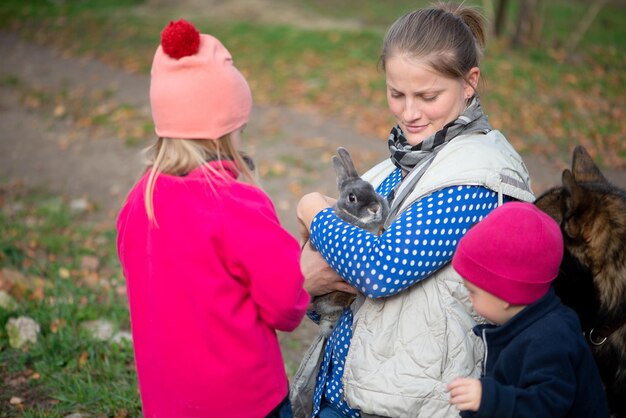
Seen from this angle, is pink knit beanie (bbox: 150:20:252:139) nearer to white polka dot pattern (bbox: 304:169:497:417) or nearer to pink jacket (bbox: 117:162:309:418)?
pink jacket (bbox: 117:162:309:418)

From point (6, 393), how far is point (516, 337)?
3353mm

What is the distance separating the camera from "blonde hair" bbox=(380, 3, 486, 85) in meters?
2.54

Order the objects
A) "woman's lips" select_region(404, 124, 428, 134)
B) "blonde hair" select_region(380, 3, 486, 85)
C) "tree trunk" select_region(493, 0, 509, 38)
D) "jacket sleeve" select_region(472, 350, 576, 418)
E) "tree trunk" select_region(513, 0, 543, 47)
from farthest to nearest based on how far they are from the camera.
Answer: "tree trunk" select_region(493, 0, 509, 38)
"tree trunk" select_region(513, 0, 543, 47)
"woman's lips" select_region(404, 124, 428, 134)
"blonde hair" select_region(380, 3, 486, 85)
"jacket sleeve" select_region(472, 350, 576, 418)

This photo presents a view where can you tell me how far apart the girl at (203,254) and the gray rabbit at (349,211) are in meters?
0.49

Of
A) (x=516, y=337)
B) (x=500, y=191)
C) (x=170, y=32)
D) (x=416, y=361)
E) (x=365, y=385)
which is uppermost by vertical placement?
(x=170, y=32)

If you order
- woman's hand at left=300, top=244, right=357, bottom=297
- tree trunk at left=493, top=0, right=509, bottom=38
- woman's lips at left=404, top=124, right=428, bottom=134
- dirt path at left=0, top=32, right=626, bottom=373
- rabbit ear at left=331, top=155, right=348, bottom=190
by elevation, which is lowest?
dirt path at left=0, top=32, right=626, bottom=373

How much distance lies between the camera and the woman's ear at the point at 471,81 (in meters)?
2.63

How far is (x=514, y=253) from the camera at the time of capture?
2.04m

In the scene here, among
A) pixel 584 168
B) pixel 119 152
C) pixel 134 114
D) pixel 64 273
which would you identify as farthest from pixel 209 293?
pixel 134 114

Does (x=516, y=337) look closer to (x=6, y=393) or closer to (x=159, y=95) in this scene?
(x=159, y=95)

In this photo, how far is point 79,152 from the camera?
9.58 metres

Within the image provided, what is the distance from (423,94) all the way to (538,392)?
121 cm

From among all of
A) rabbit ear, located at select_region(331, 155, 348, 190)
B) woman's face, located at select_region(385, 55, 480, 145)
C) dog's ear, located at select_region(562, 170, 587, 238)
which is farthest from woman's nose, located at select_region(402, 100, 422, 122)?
dog's ear, located at select_region(562, 170, 587, 238)

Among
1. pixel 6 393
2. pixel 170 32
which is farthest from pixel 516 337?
pixel 6 393
